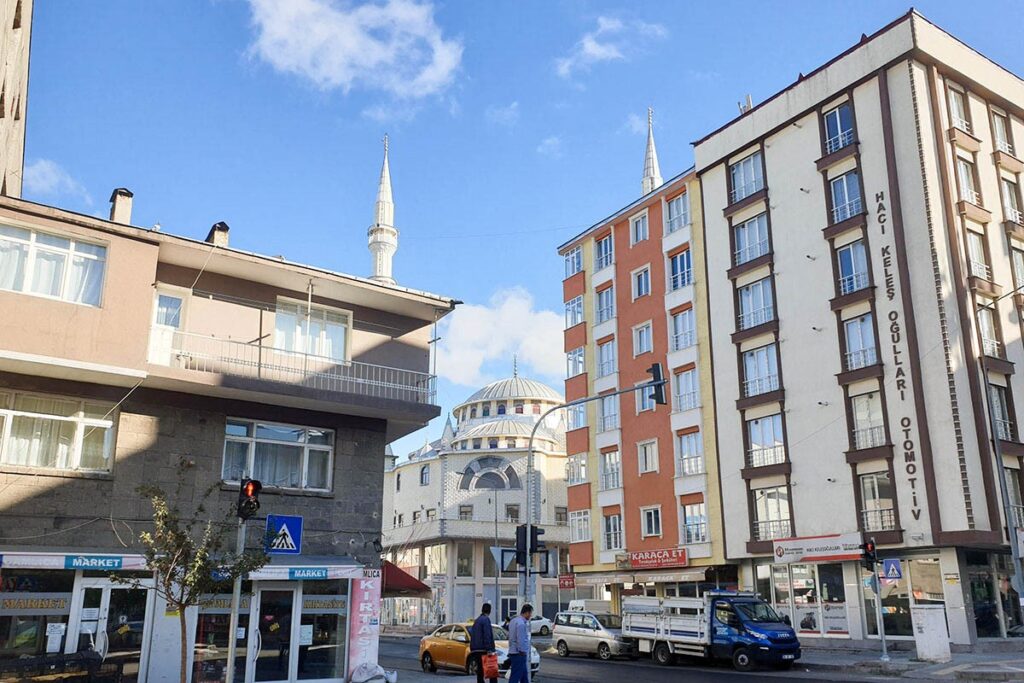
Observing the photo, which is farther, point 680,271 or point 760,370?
point 680,271

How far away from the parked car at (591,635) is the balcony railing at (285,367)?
1353 centimetres

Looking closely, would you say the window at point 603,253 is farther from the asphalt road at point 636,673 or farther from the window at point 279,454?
the window at point 279,454

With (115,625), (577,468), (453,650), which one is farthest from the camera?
(577,468)

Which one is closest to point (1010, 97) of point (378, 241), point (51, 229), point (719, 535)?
point (719, 535)

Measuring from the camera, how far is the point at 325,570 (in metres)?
18.7

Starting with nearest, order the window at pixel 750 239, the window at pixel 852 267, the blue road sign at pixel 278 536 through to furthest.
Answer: the blue road sign at pixel 278 536
the window at pixel 852 267
the window at pixel 750 239

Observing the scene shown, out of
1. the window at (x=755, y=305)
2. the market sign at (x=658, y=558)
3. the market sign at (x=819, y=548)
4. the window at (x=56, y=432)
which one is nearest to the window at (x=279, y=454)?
the window at (x=56, y=432)

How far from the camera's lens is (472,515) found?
2926 inches

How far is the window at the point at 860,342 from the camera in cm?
3159

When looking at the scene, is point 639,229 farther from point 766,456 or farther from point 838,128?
point 766,456

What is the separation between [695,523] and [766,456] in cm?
452

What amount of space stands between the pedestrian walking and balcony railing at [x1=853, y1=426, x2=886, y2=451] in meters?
18.1

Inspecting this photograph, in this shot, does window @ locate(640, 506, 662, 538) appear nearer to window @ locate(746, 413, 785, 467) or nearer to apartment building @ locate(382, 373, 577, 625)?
window @ locate(746, 413, 785, 467)

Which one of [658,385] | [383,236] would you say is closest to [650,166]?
[383,236]
